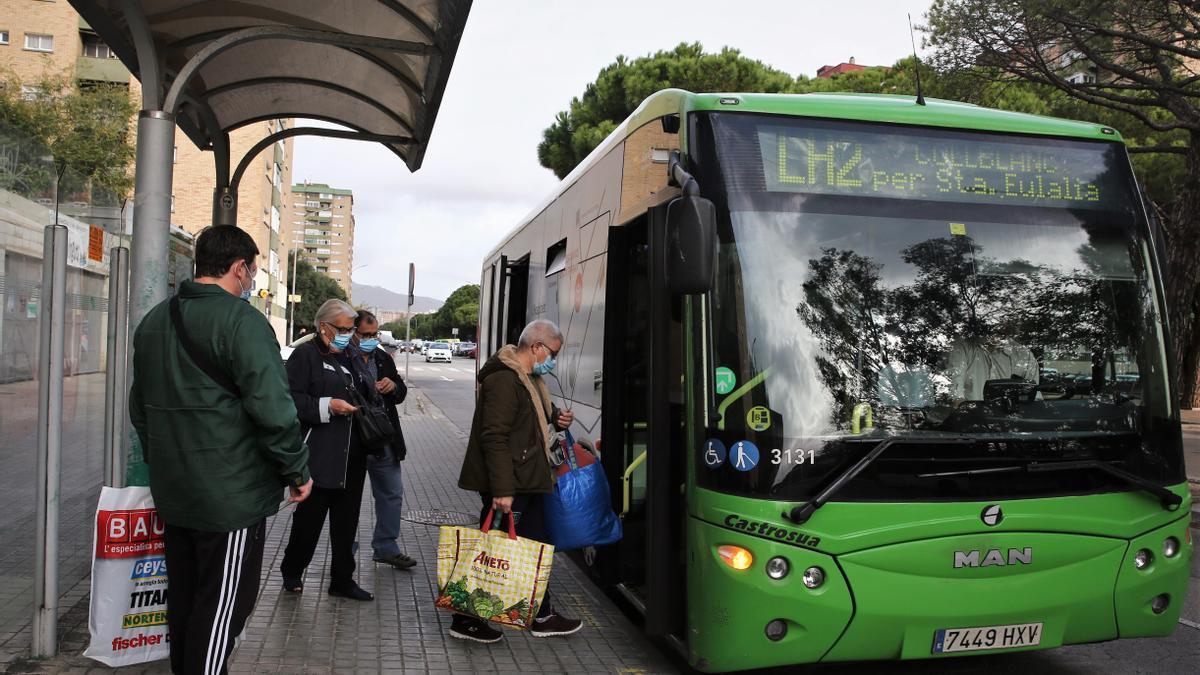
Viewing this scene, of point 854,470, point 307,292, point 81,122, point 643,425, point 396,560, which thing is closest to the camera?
point 854,470

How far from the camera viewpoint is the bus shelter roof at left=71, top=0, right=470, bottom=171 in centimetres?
584

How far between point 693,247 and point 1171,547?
271 cm

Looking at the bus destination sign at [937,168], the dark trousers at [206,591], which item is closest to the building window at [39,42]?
the dark trousers at [206,591]

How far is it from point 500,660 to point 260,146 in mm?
6079

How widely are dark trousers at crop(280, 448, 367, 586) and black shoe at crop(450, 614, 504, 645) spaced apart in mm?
1049

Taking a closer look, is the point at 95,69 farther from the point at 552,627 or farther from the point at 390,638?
the point at 552,627

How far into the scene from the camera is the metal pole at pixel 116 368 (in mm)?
5332


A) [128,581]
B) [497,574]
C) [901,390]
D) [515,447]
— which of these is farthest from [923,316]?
[128,581]

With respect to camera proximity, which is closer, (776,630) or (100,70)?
(776,630)

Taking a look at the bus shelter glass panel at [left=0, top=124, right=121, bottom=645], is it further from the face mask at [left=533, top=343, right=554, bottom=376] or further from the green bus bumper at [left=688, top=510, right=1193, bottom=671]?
the green bus bumper at [left=688, top=510, right=1193, bottom=671]

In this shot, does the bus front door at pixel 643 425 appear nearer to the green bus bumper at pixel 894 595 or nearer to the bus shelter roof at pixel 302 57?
the green bus bumper at pixel 894 595

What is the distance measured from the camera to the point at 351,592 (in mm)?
5941

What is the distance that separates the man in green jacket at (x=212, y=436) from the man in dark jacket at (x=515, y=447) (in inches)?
55.7

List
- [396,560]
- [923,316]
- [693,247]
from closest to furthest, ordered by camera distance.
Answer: [693,247], [923,316], [396,560]
